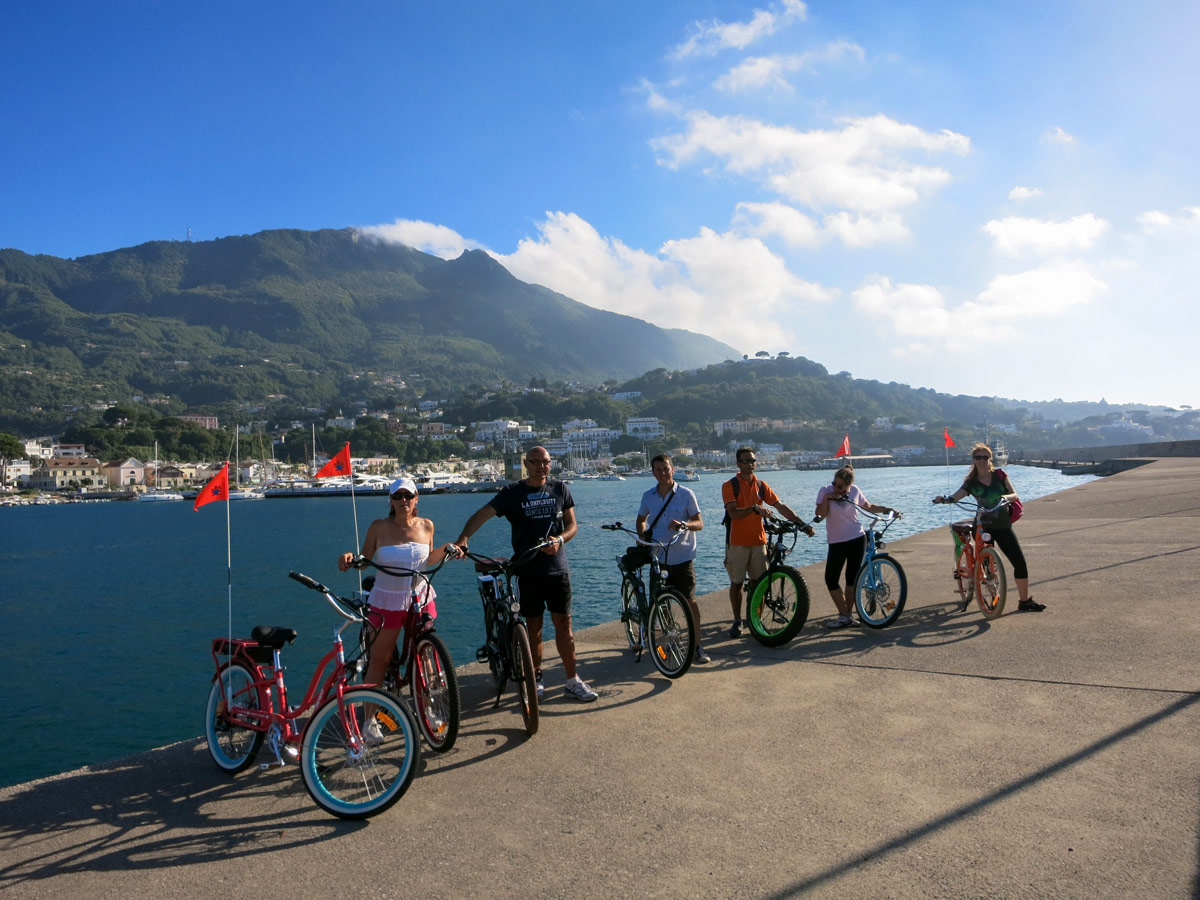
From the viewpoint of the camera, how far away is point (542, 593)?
5070mm

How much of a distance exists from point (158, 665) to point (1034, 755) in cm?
1744

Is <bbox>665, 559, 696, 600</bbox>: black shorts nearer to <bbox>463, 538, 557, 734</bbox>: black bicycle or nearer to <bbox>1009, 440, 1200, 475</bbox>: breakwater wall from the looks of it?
<bbox>463, 538, 557, 734</bbox>: black bicycle

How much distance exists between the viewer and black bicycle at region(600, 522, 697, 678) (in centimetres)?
544

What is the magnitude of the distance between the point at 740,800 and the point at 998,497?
16.6ft

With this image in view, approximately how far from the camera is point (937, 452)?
17175 cm

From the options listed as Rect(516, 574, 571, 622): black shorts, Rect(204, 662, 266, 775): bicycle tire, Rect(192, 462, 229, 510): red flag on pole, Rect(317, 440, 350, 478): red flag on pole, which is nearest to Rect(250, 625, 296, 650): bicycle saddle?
Rect(204, 662, 266, 775): bicycle tire

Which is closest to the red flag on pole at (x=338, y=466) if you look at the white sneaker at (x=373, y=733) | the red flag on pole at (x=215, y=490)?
the red flag on pole at (x=215, y=490)

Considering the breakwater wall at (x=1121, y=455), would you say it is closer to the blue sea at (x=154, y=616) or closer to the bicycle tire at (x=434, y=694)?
the blue sea at (x=154, y=616)

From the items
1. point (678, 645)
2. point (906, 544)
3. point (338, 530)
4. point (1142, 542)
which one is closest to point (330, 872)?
point (678, 645)

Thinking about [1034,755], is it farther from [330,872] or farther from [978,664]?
[330,872]

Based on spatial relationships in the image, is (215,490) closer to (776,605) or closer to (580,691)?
(580,691)

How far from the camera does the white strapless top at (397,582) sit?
4.40m


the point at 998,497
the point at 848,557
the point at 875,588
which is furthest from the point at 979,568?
the point at 848,557

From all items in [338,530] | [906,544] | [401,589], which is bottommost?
[338,530]
